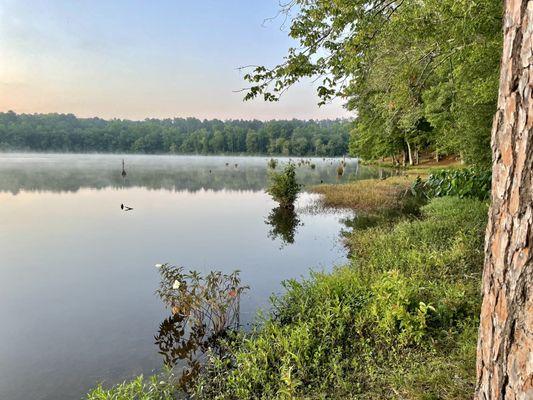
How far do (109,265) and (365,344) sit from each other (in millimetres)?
9145

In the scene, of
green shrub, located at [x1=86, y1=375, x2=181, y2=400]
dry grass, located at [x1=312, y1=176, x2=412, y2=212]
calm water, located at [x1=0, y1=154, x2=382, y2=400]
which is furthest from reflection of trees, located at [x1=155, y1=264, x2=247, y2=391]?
dry grass, located at [x1=312, y1=176, x2=412, y2=212]

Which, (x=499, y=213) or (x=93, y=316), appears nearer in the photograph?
(x=499, y=213)

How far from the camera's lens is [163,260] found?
11.9m

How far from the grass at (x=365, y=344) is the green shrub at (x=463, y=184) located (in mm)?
9942

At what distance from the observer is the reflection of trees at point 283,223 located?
49.6 ft

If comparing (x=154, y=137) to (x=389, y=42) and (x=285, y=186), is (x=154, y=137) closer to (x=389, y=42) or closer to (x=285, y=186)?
(x=285, y=186)

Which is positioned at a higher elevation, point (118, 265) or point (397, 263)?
point (397, 263)

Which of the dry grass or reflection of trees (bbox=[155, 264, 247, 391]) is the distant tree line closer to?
the dry grass

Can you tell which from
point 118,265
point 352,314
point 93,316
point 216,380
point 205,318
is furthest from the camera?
point 118,265

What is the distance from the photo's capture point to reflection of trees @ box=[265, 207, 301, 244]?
15114 mm

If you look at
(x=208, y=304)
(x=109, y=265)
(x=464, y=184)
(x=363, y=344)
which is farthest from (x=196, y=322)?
(x=464, y=184)

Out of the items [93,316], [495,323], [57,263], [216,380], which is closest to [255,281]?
[93,316]

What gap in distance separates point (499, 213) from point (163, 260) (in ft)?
36.8

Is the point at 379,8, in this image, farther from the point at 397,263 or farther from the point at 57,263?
the point at 57,263
